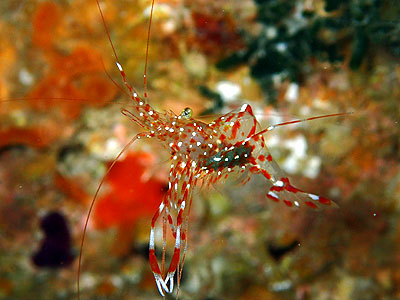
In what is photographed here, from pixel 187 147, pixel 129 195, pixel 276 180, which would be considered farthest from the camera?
pixel 129 195

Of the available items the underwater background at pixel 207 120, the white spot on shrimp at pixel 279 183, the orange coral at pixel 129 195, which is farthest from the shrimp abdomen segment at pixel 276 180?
the orange coral at pixel 129 195

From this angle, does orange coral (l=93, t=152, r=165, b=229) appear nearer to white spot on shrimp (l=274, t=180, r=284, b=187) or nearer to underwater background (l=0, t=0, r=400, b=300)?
underwater background (l=0, t=0, r=400, b=300)

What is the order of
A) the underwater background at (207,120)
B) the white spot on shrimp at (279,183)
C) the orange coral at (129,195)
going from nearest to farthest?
the white spot on shrimp at (279,183) → the orange coral at (129,195) → the underwater background at (207,120)

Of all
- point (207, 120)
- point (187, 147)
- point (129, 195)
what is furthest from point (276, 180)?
point (129, 195)

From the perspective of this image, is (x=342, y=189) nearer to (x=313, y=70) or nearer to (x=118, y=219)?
(x=313, y=70)

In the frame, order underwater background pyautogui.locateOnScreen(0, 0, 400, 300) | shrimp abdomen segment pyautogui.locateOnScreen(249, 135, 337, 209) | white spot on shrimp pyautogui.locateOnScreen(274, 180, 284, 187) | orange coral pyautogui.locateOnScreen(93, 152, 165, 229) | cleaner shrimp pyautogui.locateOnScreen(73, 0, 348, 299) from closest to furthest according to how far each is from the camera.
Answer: cleaner shrimp pyautogui.locateOnScreen(73, 0, 348, 299) < shrimp abdomen segment pyautogui.locateOnScreen(249, 135, 337, 209) < white spot on shrimp pyautogui.locateOnScreen(274, 180, 284, 187) < orange coral pyautogui.locateOnScreen(93, 152, 165, 229) < underwater background pyautogui.locateOnScreen(0, 0, 400, 300)

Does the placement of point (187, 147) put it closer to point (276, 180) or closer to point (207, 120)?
point (276, 180)

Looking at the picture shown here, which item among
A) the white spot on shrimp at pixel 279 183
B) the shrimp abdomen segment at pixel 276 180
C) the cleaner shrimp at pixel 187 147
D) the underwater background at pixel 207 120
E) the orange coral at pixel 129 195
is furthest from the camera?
the underwater background at pixel 207 120

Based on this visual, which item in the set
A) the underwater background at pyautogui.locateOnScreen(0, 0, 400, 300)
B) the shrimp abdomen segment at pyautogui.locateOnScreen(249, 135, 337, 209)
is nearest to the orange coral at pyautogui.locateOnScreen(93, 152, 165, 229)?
the underwater background at pyautogui.locateOnScreen(0, 0, 400, 300)

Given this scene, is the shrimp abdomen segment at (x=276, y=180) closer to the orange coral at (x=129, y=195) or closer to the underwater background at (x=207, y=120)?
the underwater background at (x=207, y=120)
